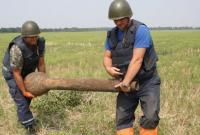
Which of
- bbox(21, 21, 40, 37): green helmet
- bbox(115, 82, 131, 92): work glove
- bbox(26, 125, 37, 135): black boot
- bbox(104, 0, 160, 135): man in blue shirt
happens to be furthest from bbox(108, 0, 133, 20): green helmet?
bbox(26, 125, 37, 135): black boot

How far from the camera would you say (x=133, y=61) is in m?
4.59

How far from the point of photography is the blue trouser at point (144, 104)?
Answer: 15.6ft

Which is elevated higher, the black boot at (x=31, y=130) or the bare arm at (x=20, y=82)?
the bare arm at (x=20, y=82)

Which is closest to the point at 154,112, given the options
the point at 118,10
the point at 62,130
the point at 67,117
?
the point at 118,10

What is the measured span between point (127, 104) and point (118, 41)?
0.85 metres

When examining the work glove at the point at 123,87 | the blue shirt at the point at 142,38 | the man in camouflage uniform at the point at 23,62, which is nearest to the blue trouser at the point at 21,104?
the man in camouflage uniform at the point at 23,62

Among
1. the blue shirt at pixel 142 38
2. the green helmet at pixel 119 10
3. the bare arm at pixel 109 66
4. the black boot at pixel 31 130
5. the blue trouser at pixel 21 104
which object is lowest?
the black boot at pixel 31 130

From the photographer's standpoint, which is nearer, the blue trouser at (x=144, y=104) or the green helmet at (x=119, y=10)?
the green helmet at (x=119, y=10)

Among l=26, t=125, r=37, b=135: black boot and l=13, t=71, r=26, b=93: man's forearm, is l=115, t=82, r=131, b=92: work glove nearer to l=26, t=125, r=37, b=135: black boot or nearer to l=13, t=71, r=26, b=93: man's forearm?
l=13, t=71, r=26, b=93: man's forearm

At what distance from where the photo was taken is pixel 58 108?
274 inches

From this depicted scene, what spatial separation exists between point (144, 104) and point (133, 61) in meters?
0.61

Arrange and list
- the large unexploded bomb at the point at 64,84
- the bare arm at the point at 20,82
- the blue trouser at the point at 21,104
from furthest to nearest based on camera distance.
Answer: the blue trouser at the point at 21,104 → the bare arm at the point at 20,82 → the large unexploded bomb at the point at 64,84

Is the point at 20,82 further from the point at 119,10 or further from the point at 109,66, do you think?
the point at 119,10

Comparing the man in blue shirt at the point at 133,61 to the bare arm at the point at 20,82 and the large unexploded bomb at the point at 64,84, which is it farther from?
the bare arm at the point at 20,82
